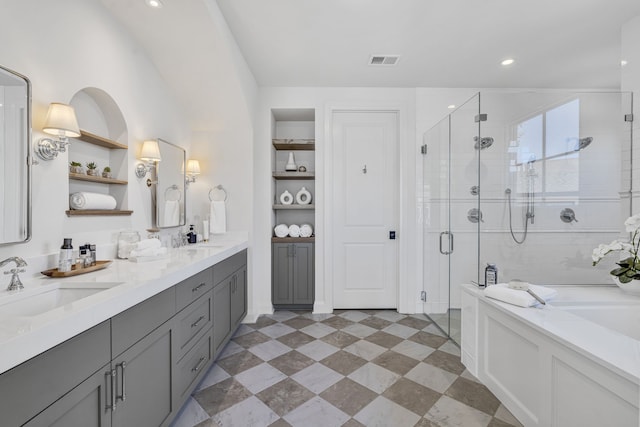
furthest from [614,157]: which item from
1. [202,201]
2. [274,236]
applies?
[202,201]

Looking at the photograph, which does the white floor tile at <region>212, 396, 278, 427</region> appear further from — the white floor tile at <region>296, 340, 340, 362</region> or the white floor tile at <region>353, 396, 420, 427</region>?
the white floor tile at <region>296, 340, 340, 362</region>

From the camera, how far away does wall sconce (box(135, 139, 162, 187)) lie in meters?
2.14

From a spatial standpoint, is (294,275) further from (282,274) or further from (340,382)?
(340,382)

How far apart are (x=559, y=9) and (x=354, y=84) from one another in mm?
1769

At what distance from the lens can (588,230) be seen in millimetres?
2277

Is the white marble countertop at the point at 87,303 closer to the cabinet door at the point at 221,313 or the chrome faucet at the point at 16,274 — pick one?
the chrome faucet at the point at 16,274

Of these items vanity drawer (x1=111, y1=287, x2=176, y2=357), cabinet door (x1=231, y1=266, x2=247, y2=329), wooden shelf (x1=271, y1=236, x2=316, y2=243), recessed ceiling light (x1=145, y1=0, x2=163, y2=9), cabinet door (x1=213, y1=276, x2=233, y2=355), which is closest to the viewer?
vanity drawer (x1=111, y1=287, x2=176, y2=357)

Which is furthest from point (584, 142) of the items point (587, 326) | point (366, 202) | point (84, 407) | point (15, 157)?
point (15, 157)

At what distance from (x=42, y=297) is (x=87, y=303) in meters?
0.47

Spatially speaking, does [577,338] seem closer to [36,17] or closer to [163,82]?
[36,17]

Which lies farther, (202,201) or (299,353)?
(202,201)

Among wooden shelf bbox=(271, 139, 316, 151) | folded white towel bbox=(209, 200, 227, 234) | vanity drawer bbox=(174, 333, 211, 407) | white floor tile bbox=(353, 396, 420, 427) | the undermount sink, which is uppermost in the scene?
wooden shelf bbox=(271, 139, 316, 151)

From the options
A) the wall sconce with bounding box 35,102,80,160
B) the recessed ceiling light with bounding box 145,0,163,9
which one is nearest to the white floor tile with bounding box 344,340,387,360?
the wall sconce with bounding box 35,102,80,160

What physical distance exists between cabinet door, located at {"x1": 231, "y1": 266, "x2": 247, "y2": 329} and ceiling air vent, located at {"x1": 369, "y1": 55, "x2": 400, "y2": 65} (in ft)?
7.72
